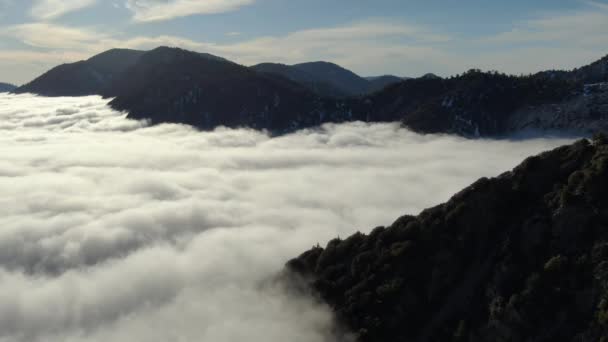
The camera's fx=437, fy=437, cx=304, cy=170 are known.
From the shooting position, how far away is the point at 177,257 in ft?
650

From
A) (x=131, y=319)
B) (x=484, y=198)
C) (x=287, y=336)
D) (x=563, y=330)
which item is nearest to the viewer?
(x=563, y=330)

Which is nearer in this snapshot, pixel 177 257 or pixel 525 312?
pixel 525 312

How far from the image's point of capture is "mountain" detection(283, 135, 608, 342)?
202ft

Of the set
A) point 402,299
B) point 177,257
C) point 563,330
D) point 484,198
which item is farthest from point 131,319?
point 563,330

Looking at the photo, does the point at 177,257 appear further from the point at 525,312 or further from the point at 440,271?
the point at 525,312

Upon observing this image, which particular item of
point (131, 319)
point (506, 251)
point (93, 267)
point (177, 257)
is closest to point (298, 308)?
point (506, 251)

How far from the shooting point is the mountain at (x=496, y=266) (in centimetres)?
6159

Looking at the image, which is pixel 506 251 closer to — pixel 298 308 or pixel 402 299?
pixel 402 299

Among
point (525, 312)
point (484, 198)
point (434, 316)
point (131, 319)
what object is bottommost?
point (131, 319)

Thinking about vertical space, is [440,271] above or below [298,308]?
above

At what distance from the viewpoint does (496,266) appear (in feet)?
238

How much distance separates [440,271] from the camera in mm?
77750

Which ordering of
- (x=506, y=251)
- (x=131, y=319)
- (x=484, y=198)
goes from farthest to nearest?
(x=131, y=319) < (x=484, y=198) < (x=506, y=251)

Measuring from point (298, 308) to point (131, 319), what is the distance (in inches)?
2890
